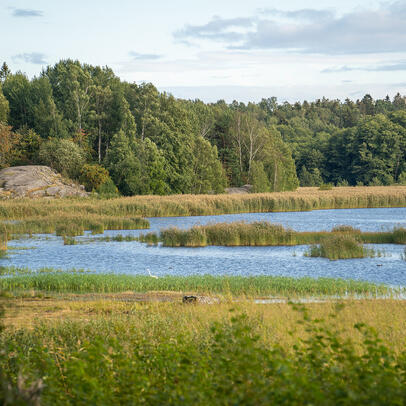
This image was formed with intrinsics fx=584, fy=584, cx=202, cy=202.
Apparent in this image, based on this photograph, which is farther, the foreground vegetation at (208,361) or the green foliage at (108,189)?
the green foliage at (108,189)

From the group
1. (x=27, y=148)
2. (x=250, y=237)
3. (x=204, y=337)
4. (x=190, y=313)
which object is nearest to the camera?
(x=204, y=337)

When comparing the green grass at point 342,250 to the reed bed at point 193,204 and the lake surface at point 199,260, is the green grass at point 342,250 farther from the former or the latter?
the reed bed at point 193,204

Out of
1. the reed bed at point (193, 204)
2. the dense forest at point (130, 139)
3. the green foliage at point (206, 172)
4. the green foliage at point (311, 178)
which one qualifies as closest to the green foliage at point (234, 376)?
the reed bed at point (193, 204)

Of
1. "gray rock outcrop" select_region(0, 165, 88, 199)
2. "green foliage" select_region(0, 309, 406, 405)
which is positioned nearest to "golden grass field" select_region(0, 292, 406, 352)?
"green foliage" select_region(0, 309, 406, 405)

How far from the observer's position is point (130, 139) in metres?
66.1

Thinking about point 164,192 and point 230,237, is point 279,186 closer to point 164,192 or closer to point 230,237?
point 164,192

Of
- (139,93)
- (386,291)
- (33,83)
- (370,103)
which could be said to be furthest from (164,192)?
(370,103)

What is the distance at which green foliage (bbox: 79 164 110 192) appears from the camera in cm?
6047

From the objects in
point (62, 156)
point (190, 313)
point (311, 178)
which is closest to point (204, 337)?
point (190, 313)

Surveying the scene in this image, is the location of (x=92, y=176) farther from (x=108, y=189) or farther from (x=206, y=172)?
(x=206, y=172)

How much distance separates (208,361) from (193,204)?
44.2 m

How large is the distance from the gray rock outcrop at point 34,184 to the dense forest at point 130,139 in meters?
2.37

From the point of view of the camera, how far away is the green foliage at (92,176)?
6047cm

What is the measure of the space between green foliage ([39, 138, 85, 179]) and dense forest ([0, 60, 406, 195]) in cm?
10
